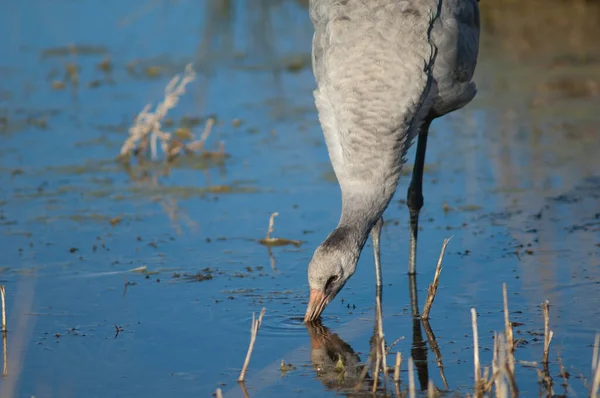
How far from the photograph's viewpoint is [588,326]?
5941 mm

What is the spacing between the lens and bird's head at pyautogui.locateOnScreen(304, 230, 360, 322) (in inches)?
243

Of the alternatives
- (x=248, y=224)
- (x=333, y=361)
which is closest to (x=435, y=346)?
(x=333, y=361)

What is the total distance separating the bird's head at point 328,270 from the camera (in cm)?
618

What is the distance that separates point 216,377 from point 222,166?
4586mm

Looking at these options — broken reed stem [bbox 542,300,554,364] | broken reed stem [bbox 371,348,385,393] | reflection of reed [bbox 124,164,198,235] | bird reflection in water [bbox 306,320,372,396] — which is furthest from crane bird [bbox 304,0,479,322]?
reflection of reed [bbox 124,164,198,235]

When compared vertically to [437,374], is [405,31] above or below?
above

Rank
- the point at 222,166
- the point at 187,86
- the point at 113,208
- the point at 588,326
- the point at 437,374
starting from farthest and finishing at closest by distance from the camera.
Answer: the point at 187,86
the point at 222,166
the point at 113,208
the point at 588,326
the point at 437,374

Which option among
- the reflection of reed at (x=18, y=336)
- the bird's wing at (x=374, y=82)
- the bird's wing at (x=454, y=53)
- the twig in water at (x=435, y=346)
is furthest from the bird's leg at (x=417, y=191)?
the reflection of reed at (x=18, y=336)

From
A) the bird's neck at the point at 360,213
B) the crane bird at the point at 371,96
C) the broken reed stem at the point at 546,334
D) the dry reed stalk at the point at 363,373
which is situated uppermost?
the crane bird at the point at 371,96

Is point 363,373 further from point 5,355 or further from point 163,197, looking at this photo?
point 163,197

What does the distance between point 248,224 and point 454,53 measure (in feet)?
7.77

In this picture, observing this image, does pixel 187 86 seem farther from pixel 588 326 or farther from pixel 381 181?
pixel 588 326

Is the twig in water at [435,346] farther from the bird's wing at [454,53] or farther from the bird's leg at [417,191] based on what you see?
the bird's wing at [454,53]

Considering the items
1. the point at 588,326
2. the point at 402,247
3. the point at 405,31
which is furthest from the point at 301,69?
the point at 588,326
